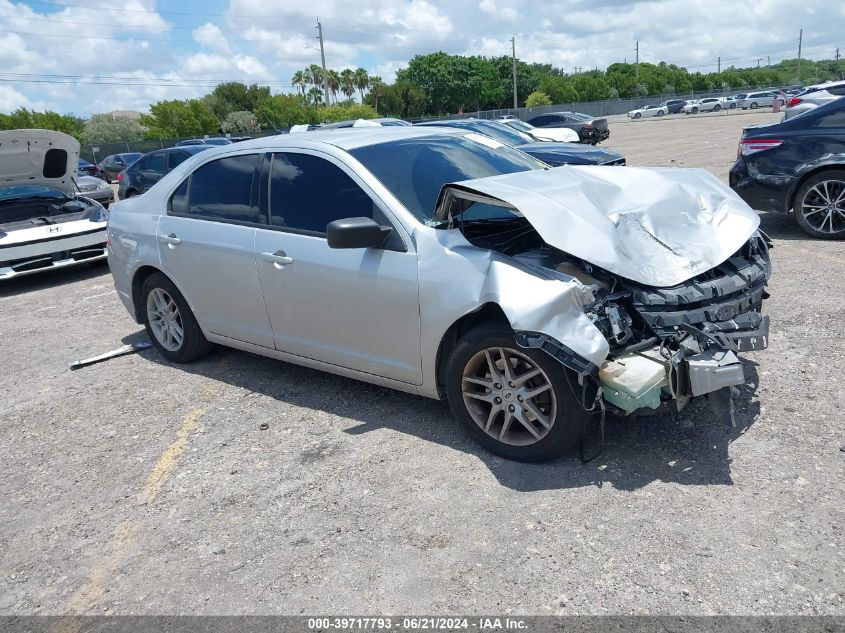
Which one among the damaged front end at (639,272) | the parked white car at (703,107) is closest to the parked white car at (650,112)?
the parked white car at (703,107)

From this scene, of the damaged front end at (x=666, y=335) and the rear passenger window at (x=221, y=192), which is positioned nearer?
the damaged front end at (x=666, y=335)

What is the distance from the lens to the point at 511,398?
3502 mm

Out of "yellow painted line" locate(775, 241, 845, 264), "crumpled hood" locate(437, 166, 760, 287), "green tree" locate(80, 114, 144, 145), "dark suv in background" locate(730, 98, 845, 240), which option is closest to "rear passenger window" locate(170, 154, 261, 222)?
"crumpled hood" locate(437, 166, 760, 287)

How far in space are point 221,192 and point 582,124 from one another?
29595 mm

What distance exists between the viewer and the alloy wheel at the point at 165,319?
5438 millimetres

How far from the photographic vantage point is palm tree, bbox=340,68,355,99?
97.9 metres

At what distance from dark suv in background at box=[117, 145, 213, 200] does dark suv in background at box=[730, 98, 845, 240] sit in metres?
11.0

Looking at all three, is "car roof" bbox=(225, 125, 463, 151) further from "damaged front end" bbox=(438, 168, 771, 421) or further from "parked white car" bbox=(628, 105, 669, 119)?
"parked white car" bbox=(628, 105, 669, 119)

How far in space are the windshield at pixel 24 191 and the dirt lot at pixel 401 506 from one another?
5350mm

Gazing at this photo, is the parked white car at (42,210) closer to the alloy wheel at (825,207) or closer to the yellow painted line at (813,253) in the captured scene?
the yellow painted line at (813,253)

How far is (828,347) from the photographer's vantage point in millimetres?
4672

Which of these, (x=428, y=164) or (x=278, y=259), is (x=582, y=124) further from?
(x=278, y=259)

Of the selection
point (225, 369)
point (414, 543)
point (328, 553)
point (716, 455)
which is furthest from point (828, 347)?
point (225, 369)

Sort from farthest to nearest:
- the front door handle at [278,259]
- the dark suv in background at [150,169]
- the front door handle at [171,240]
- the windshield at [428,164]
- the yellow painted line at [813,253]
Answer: the dark suv in background at [150,169] < the yellow painted line at [813,253] < the front door handle at [171,240] < the front door handle at [278,259] < the windshield at [428,164]
